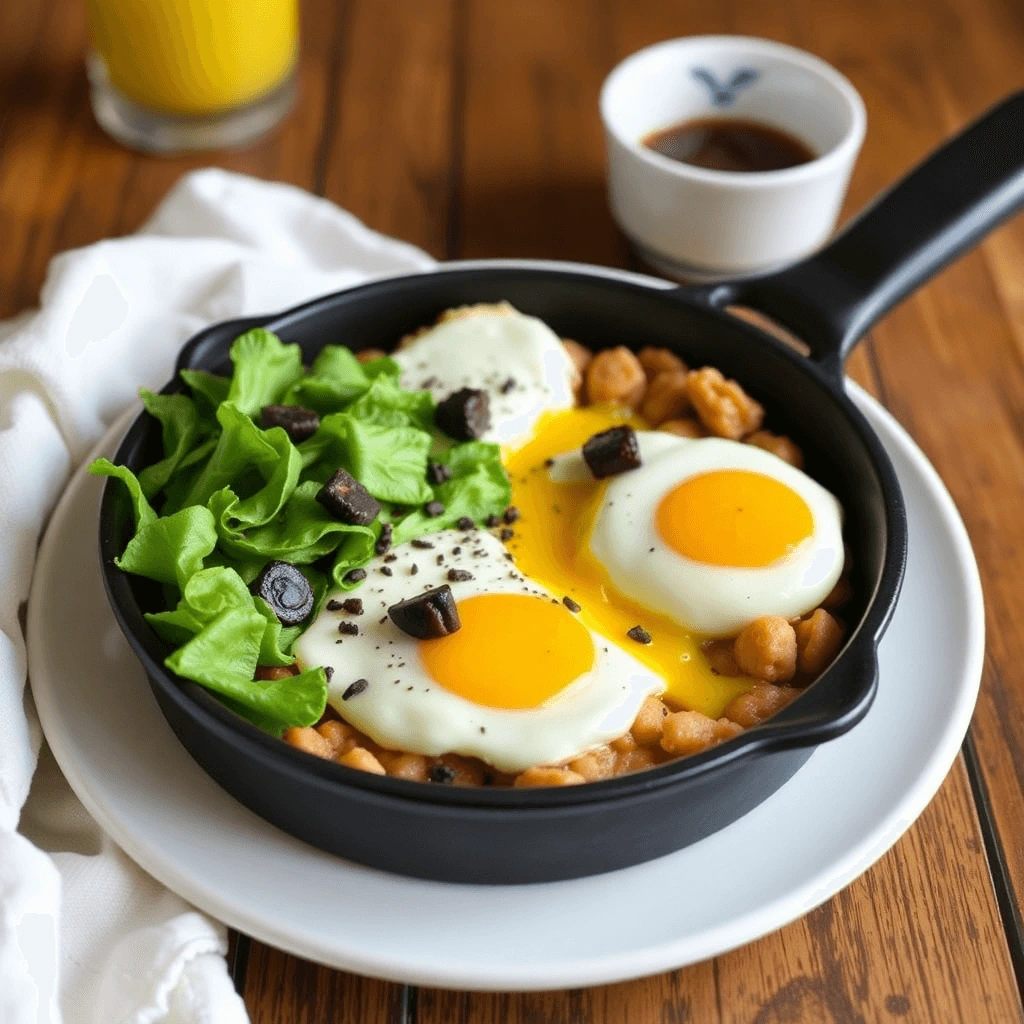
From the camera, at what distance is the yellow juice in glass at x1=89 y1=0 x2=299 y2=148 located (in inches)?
167

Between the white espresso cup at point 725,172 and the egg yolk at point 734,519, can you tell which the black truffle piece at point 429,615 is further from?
the white espresso cup at point 725,172

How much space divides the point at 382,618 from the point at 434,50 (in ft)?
10.7

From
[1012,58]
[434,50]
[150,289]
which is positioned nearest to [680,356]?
[150,289]

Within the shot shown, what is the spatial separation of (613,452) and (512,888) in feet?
3.53

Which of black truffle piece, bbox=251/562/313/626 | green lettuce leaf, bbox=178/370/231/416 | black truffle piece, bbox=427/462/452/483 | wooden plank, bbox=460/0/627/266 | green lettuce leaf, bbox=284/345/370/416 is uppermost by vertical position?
green lettuce leaf, bbox=178/370/231/416

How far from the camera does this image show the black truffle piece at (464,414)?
3.14m

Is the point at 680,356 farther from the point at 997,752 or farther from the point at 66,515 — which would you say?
the point at 66,515

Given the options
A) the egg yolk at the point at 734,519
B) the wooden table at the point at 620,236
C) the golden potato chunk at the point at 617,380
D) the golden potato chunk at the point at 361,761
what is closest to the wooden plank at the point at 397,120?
the wooden table at the point at 620,236

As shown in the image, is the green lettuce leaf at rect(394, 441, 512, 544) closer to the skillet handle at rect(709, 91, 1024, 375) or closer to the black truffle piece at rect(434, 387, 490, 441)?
the black truffle piece at rect(434, 387, 490, 441)

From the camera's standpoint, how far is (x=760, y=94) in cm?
445

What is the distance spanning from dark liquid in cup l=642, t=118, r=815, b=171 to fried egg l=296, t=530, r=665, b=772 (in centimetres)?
209

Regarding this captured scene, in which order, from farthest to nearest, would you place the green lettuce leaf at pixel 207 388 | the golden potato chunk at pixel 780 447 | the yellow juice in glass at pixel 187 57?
the yellow juice in glass at pixel 187 57 < the golden potato chunk at pixel 780 447 < the green lettuce leaf at pixel 207 388

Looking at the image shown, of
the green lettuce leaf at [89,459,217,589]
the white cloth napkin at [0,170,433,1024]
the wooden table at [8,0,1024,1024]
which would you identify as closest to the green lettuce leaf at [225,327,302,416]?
the green lettuce leaf at [89,459,217,589]

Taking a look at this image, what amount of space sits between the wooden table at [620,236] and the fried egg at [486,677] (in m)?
0.48
